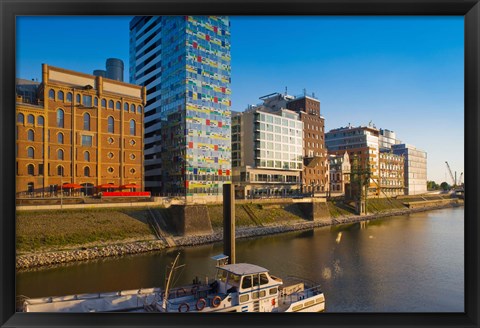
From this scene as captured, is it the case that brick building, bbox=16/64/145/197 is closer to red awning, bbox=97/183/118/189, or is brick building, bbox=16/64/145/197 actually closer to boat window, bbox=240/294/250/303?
red awning, bbox=97/183/118/189

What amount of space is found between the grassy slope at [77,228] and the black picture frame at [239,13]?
2362 cm

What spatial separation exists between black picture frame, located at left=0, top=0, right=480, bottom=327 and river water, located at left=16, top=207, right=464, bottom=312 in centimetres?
798

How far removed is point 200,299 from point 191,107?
4353 centimetres

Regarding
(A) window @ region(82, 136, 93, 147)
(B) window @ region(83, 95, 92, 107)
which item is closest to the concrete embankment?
(A) window @ region(82, 136, 93, 147)

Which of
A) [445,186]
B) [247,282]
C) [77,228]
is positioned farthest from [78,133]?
[445,186]

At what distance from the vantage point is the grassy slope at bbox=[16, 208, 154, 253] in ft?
86.9

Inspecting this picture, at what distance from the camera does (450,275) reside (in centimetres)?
2186

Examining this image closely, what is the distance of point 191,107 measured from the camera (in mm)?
52656

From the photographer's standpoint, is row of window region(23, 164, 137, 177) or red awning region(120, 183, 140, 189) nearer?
row of window region(23, 164, 137, 177)

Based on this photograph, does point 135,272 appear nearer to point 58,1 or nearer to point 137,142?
point 58,1

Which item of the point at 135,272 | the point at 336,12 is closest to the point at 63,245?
the point at 135,272

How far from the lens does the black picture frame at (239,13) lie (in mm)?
5266

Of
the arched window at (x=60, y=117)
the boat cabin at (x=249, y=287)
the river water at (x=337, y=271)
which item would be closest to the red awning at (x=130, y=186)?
the arched window at (x=60, y=117)

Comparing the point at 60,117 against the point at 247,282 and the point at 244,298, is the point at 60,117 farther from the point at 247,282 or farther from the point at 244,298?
the point at 244,298
